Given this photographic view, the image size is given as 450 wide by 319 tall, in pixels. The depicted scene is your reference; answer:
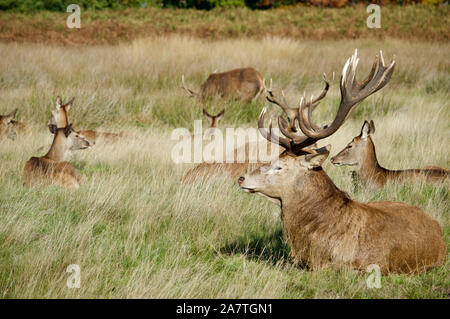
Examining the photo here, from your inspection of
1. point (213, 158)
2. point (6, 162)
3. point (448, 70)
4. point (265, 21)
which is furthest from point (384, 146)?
point (265, 21)

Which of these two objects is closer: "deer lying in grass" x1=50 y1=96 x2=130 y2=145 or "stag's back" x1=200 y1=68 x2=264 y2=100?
"deer lying in grass" x1=50 y1=96 x2=130 y2=145

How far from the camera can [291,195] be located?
14.7 feet

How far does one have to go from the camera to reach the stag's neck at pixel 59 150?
26.3 feet

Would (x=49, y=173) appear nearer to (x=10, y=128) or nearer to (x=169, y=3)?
(x=10, y=128)

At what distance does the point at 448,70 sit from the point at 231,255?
13513mm

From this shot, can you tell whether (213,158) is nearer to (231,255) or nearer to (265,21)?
(231,255)

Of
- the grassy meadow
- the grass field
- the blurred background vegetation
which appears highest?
the blurred background vegetation

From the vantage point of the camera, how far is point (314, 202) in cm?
443

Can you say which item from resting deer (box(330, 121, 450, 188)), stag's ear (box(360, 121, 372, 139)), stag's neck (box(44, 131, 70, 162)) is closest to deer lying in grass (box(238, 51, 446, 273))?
resting deer (box(330, 121, 450, 188))

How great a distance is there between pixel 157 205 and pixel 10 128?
15.2 feet

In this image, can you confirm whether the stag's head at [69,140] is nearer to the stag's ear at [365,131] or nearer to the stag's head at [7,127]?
the stag's head at [7,127]

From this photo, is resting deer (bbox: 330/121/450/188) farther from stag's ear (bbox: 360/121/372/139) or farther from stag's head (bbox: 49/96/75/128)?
stag's head (bbox: 49/96/75/128)

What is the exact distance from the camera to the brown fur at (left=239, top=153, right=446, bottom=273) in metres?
4.21

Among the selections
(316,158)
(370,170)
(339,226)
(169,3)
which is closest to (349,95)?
(316,158)
